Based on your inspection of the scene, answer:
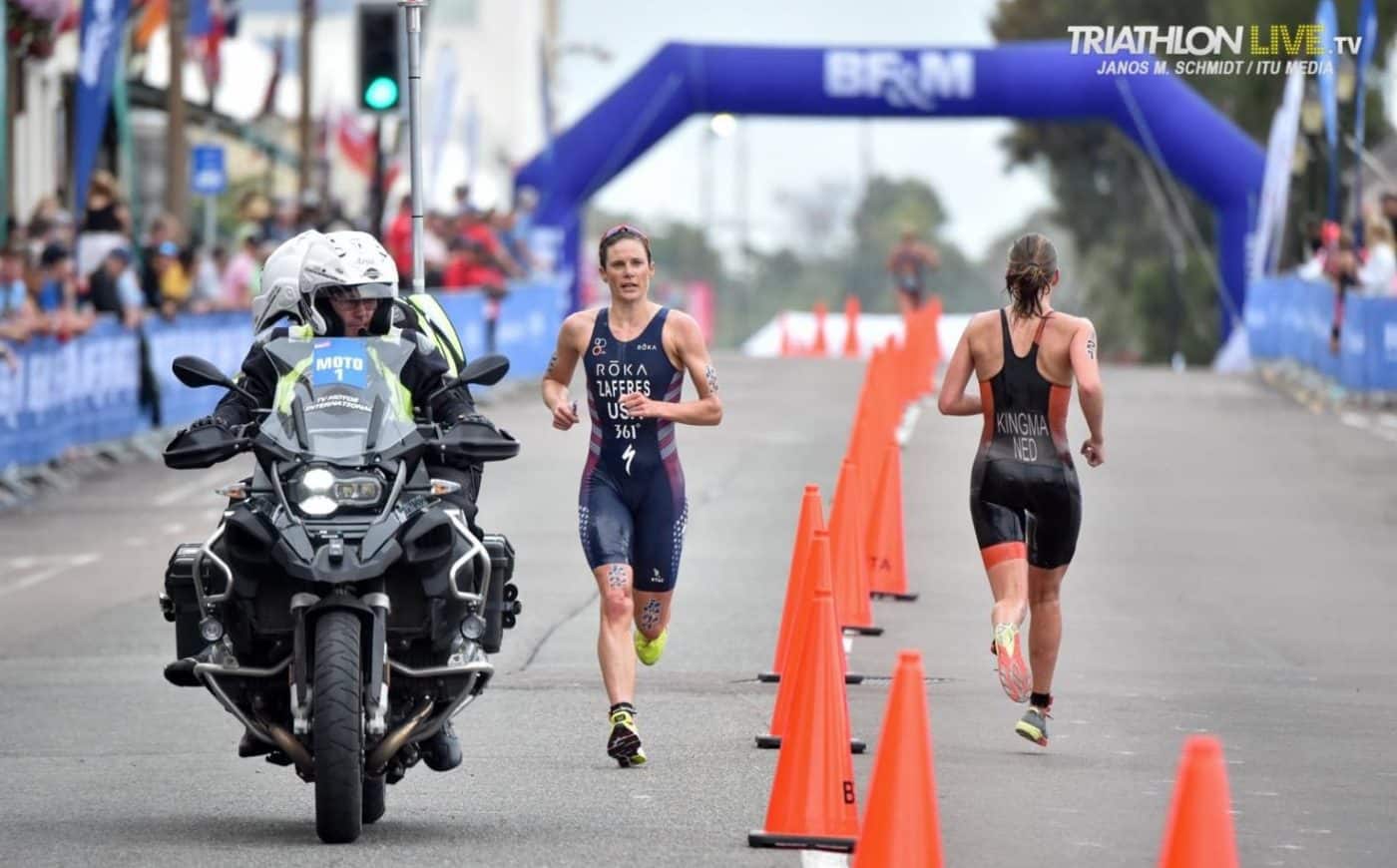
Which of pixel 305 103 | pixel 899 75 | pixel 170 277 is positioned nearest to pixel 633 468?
pixel 170 277

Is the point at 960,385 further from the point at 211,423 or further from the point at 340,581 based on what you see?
the point at 340,581

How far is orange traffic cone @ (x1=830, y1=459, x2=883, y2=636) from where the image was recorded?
13.9 meters

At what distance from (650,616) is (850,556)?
3.56 meters

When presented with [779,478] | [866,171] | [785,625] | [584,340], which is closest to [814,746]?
[584,340]

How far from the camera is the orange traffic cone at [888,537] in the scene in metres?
16.1

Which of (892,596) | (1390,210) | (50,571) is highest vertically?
(1390,210)

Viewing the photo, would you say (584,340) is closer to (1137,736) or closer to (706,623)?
(1137,736)

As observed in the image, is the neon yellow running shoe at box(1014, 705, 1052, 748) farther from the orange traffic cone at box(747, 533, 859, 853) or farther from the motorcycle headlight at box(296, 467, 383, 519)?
the motorcycle headlight at box(296, 467, 383, 519)

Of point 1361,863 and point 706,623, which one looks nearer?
point 1361,863

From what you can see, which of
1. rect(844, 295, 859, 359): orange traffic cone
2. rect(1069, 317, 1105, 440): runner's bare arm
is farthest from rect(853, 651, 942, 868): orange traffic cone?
rect(844, 295, 859, 359): orange traffic cone

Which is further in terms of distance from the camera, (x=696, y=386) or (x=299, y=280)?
(x=696, y=386)

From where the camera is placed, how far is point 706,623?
15.4 meters

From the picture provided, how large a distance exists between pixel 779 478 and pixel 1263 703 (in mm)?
11503

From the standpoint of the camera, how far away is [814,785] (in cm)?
891
